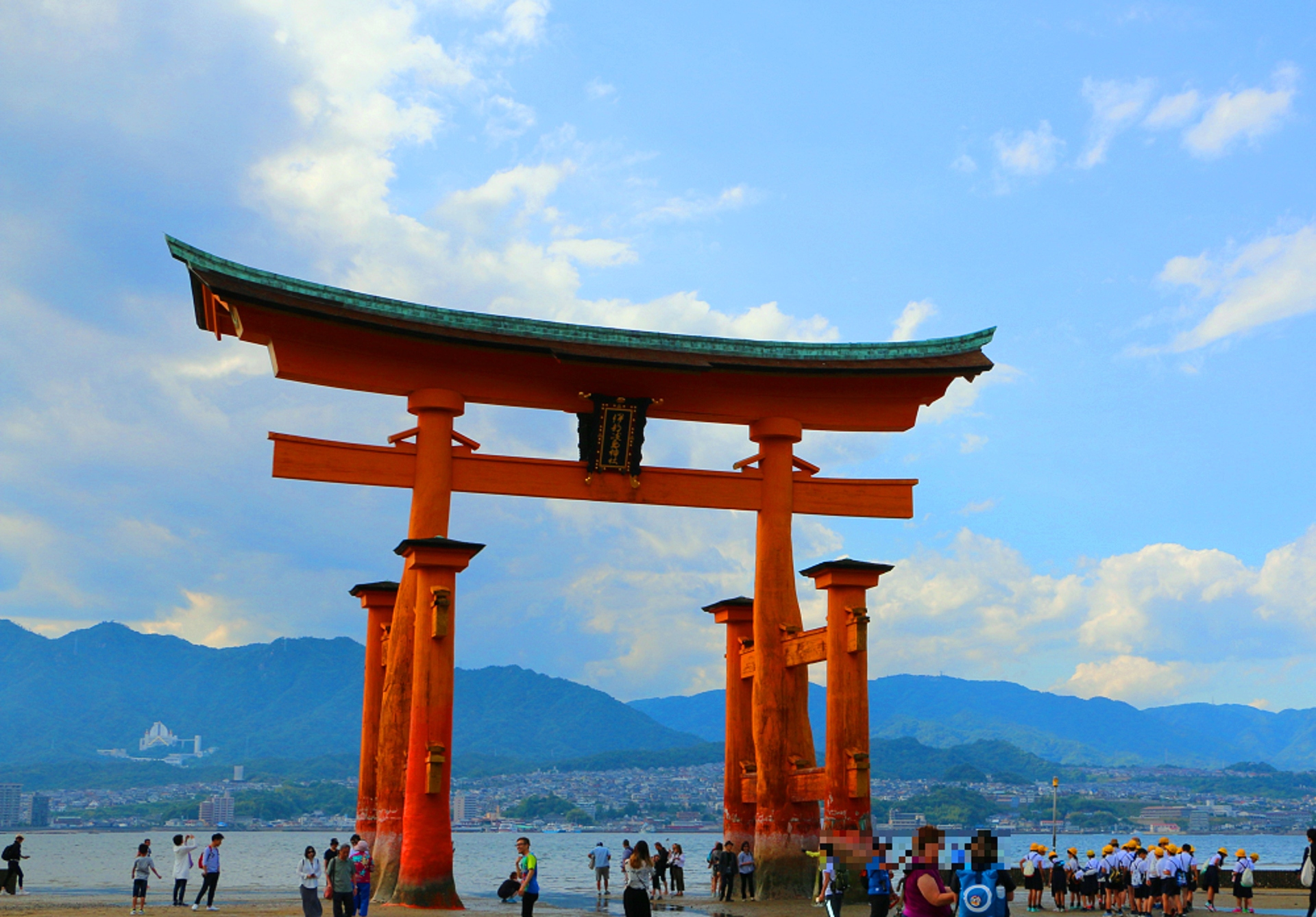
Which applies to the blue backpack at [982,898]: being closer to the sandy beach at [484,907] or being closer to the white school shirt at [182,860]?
the sandy beach at [484,907]

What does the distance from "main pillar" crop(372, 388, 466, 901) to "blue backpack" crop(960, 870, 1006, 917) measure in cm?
1333

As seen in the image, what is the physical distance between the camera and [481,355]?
2122 cm

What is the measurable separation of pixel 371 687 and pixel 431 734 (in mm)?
4788

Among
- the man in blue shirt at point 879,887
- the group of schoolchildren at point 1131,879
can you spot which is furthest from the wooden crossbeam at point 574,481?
the man in blue shirt at point 879,887

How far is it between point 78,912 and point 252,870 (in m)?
40.4

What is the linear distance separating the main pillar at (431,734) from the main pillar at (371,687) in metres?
3.38

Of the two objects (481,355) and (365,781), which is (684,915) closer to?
(365,781)

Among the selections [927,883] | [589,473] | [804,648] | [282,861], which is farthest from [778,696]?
[282,861]

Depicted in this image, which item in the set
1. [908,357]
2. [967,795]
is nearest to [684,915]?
[908,357]

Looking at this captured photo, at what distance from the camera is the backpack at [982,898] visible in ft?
25.5

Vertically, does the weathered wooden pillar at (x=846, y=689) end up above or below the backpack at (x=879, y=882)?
above

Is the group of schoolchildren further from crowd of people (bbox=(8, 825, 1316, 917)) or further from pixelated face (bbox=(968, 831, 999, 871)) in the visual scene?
pixelated face (bbox=(968, 831, 999, 871))

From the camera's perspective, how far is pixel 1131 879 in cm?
2025

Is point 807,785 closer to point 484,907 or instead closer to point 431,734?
point 484,907
